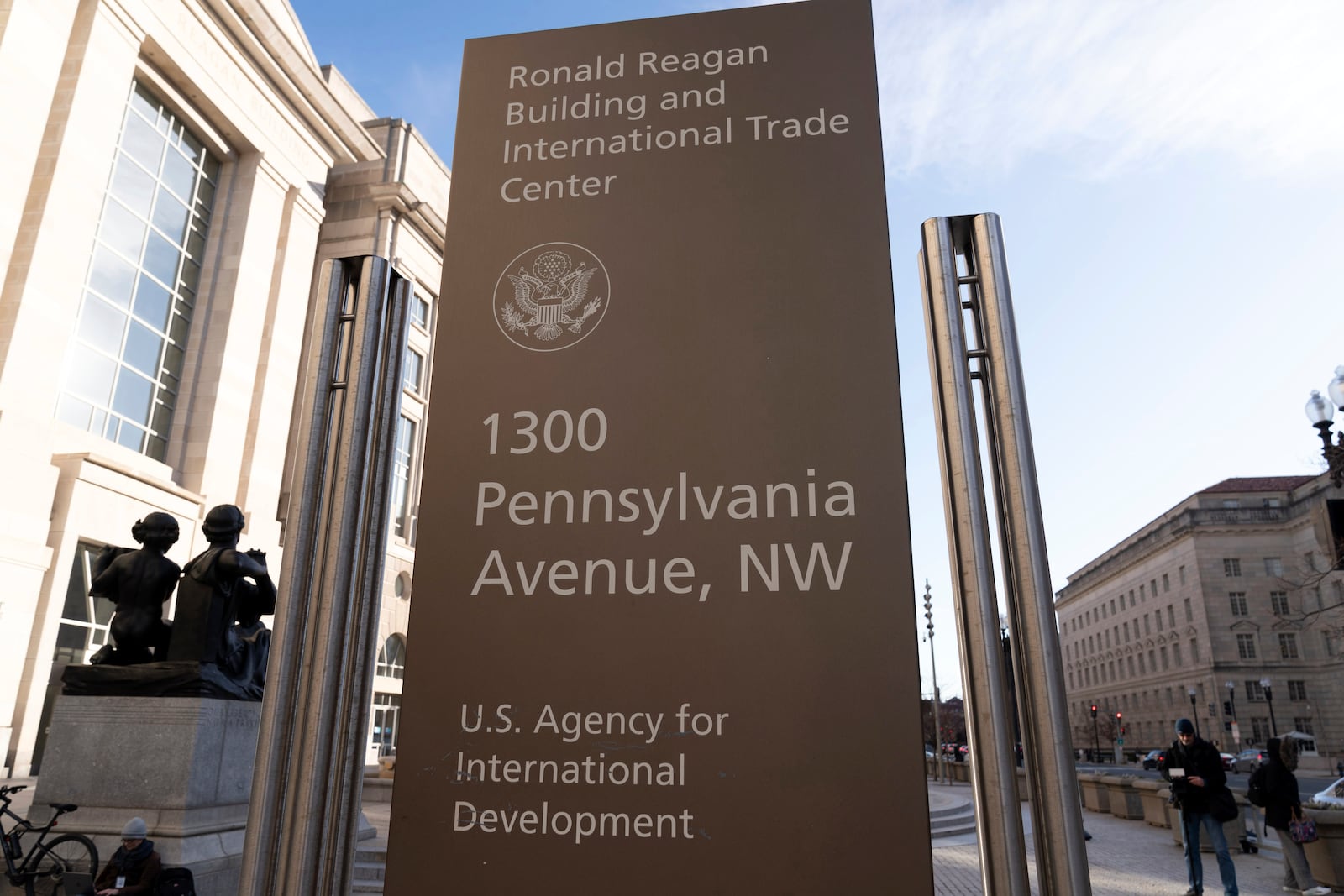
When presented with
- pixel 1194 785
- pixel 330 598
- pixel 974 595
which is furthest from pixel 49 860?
pixel 1194 785

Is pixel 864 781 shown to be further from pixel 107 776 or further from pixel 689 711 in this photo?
pixel 107 776

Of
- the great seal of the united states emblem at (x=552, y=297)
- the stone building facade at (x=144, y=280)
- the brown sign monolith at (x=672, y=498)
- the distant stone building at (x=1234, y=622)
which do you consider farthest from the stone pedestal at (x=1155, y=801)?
the distant stone building at (x=1234, y=622)

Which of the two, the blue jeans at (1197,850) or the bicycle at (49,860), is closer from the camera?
the bicycle at (49,860)

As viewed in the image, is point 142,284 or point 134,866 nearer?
point 134,866

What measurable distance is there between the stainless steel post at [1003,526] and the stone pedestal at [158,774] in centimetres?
727

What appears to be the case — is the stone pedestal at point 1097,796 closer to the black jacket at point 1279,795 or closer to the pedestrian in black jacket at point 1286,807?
the pedestrian in black jacket at point 1286,807

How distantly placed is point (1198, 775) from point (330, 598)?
395 inches

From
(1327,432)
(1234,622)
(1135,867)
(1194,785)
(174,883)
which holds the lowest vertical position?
(1135,867)

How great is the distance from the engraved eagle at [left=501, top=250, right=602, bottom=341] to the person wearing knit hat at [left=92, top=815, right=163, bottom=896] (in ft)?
21.6

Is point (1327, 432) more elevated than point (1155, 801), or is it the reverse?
point (1327, 432)

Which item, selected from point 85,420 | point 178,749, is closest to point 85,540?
point 85,420

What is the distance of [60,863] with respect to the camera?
281 inches

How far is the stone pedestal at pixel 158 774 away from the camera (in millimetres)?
7371

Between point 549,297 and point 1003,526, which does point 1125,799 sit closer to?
point 1003,526
